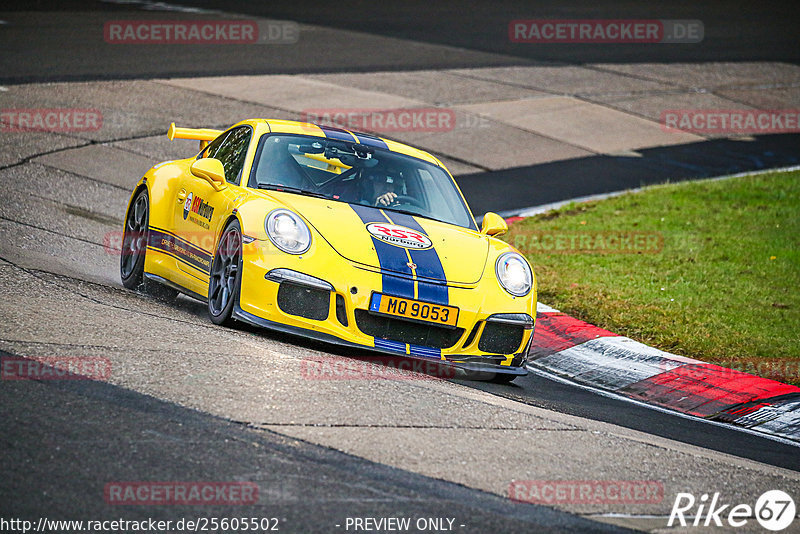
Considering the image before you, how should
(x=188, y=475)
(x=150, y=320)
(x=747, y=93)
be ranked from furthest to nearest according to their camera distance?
(x=747, y=93)
(x=150, y=320)
(x=188, y=475)

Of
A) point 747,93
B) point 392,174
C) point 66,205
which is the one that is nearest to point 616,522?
point 392,174

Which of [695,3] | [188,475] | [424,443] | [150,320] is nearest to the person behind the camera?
[188,475]

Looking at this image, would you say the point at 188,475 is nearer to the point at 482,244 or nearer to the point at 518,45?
the point at 482,244

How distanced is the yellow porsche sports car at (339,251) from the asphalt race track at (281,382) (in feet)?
0.78

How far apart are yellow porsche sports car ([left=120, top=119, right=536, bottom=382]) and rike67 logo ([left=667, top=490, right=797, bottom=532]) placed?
2175 mm

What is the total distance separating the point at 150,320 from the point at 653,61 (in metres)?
18.1

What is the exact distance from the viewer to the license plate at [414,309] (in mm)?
6641

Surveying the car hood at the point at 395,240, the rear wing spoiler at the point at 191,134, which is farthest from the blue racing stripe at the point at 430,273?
the rear wing spoiler at the point at 191,134

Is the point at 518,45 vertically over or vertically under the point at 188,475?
over

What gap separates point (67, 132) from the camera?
535 inches
